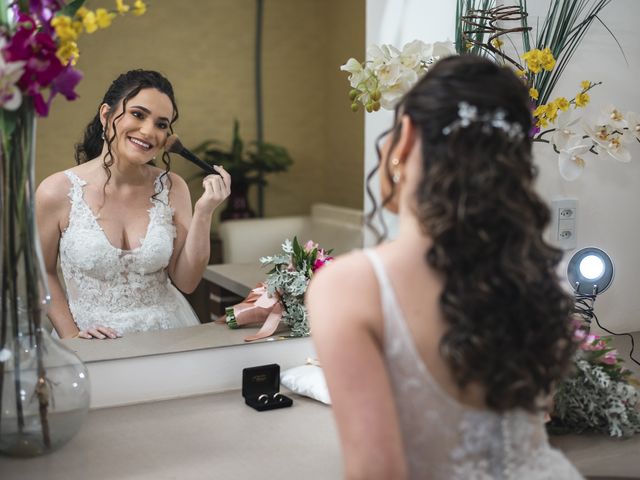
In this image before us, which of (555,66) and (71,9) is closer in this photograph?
(71,9)

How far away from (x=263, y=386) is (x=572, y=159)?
98cm

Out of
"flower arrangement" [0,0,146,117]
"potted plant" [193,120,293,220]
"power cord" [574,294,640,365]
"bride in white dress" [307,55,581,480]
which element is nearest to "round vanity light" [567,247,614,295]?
"power cord" [574,294,640,365]

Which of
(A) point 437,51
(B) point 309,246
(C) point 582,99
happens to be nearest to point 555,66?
(C) point 582,99

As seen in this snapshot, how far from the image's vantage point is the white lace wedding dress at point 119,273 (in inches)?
66.5

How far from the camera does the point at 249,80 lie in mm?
1867

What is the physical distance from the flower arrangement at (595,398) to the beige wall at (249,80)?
699mm

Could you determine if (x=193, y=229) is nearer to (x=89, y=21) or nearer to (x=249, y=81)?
(x=249, y=81)

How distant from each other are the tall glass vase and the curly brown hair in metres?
0.66

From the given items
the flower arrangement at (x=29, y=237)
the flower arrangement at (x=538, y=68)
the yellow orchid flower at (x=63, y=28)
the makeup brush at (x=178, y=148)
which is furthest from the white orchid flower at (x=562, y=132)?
the yellow orchid flower at (x=63, y=28)

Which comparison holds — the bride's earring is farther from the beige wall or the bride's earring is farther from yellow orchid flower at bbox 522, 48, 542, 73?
yellow orchid flower at bbox 522, 48, 542, 73

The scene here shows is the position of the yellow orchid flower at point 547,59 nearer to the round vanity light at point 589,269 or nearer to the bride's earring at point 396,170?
the round vanity light at point 589,269

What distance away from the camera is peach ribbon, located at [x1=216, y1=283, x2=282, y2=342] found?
1925 millimetres

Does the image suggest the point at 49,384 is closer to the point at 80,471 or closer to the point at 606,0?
the point at 80,471

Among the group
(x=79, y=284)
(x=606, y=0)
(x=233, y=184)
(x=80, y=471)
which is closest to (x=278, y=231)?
(x=233, y=184)
